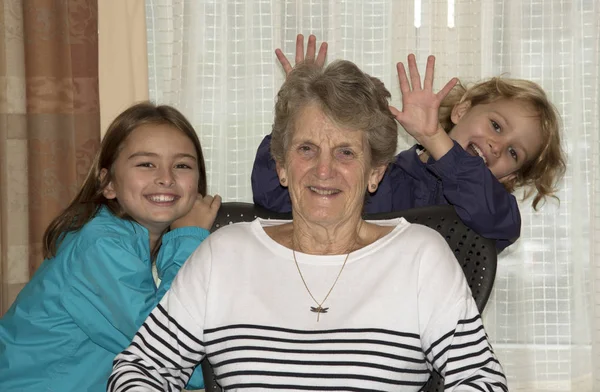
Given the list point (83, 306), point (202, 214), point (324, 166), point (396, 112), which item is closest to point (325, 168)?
point (324, 166)

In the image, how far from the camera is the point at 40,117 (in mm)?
3209

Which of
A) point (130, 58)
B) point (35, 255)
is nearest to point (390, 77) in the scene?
point (130, 58)

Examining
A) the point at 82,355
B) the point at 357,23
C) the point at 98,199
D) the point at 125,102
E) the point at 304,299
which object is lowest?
the point at 82,355

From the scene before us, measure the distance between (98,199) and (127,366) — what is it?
0.75m

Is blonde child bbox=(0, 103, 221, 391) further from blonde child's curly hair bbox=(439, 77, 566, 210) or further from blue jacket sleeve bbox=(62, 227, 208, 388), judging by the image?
blonde child's curly hair bbox=(439, 77, 566, 210)

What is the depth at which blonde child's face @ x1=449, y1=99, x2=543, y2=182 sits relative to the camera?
241 centimetres

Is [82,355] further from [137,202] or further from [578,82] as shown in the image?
[578,82]

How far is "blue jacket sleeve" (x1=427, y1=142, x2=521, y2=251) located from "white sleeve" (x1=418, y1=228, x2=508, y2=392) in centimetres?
23

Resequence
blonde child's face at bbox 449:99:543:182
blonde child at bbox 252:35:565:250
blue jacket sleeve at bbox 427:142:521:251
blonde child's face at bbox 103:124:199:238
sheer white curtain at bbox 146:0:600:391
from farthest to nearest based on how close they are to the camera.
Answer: sheer white curtain at bbox 146:0:600:391
blonde child's face at bbox 449:99:543:182
blonde child's face at bbox 103:124:199:238
blonde child at bbox 252:35:565:250
blue jacket sleeve at bbox 427:142:521:251

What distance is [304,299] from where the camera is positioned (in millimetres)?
1812

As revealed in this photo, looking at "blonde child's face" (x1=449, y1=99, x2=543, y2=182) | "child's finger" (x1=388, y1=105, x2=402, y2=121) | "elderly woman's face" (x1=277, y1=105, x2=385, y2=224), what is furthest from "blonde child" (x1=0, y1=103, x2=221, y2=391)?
"blonde child's face" (x1=449, y1=99, x2=543, y2=182)

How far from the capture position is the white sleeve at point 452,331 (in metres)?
1.67

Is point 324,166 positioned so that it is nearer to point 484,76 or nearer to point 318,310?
point 318,310

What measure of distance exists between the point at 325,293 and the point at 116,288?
0.57 meters
